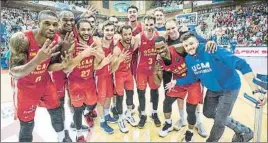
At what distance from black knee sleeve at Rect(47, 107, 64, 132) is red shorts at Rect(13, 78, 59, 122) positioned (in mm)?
98

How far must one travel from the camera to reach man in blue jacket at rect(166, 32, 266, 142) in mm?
2082

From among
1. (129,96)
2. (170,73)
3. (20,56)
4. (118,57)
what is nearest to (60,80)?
(20,56)

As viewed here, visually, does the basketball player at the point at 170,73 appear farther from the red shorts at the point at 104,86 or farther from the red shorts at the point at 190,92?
the red shorts at the point at 104,86

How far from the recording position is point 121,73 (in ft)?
7.79

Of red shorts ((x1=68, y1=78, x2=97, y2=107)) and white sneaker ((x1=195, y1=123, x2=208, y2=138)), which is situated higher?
red shorts ((x1=68, y1=78, x2=97, y2=107))

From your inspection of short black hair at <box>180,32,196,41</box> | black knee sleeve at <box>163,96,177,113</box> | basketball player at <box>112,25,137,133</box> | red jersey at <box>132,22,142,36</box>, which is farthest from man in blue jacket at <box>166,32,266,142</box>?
basketball player at <box>112,25,137,133</box>

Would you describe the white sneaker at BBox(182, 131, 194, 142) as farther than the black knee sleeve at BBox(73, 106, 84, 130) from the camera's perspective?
Yes

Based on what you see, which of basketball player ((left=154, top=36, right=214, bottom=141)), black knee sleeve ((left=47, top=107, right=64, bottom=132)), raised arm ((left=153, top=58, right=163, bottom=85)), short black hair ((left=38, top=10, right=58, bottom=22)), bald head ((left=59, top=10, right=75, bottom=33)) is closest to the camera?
short black hair ((left=38, top=10, right=58, bottom=22))

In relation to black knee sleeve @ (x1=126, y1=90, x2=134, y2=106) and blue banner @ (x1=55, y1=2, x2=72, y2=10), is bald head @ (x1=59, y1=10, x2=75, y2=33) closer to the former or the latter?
blue banner @ (x1=55, y1=2, x2=72, y2=10)

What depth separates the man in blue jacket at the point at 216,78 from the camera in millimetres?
2082

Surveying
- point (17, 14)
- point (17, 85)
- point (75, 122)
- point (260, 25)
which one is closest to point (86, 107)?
point (75, 122)

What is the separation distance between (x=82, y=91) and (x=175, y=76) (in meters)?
0.86

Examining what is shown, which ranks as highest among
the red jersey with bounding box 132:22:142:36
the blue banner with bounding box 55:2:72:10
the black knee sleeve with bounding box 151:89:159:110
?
the blue banner with bounding box 55:2:72:10

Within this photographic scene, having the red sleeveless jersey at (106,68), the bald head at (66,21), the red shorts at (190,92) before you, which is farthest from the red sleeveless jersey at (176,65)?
the bald head at (66,21)
